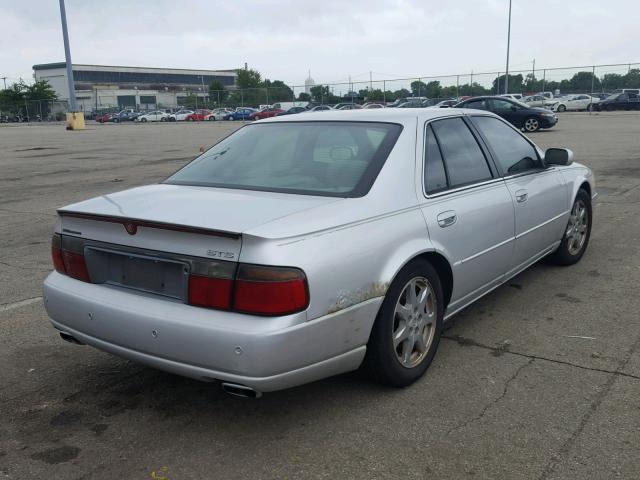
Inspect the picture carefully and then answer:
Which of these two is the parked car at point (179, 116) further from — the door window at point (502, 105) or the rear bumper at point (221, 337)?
the rear bumper at point (221, 337)

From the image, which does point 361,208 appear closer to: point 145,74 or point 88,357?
point 88,357

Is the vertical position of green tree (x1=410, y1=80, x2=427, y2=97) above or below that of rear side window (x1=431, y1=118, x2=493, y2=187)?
above

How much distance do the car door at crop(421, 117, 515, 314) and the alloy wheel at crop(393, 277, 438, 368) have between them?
24cm

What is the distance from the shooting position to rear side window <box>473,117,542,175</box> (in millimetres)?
Answer: 4457

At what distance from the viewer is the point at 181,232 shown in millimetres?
2822

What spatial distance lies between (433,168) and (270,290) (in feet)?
5.08

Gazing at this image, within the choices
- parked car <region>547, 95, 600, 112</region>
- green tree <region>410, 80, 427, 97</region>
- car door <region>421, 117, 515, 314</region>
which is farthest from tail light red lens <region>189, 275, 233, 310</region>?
green tree <region>410, 80, 427, 97</region>

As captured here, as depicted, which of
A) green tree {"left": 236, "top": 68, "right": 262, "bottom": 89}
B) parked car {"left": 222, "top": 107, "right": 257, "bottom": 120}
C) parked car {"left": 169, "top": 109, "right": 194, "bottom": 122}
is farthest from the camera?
green tree {"left": 236, "top": 68, "right": 262, "bottom": 89}

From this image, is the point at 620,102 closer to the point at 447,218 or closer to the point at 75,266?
the point at 447,218

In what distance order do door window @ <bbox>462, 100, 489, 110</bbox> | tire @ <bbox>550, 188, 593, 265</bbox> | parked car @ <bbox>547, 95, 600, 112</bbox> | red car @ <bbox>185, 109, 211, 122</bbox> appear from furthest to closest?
red car @ <bbox>185, 109, 211, 122</bbox>, parked car @ <bbox>547, 95, 600, 112</bbox>, door window @ <bbox>462, 100, 489, 110</bbox>, tire @ <bbox>550, 188, 593, 265</bbox>

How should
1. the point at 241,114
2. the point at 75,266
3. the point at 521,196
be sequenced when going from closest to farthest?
the point at 75,266
the point at 521,196
the point at 241,114

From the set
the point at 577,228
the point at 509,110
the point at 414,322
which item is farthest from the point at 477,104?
the point at 414,322

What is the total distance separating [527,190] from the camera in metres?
4.54

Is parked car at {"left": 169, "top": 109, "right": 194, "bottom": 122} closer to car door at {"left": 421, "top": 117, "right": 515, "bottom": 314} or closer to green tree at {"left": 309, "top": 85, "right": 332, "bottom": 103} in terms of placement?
green tree at {"left": 309, "top": 85, "right": 332, "bottom": 103}
